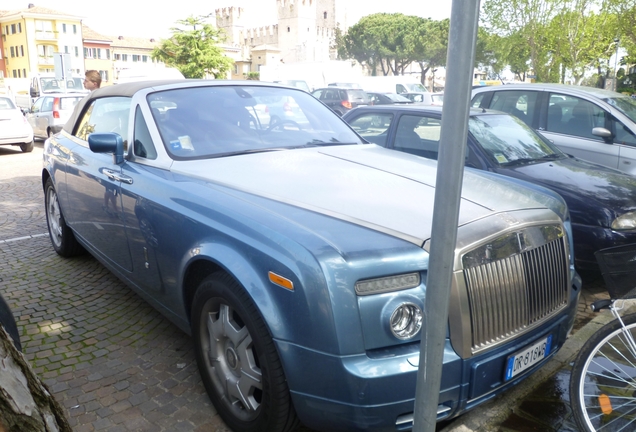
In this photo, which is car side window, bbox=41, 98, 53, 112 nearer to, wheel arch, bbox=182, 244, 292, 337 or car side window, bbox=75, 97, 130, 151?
car side window, bbox=75, 97, 130, 151

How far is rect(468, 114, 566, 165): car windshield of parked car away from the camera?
219 inches

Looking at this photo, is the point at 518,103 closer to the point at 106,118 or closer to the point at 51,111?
the point at 106,118

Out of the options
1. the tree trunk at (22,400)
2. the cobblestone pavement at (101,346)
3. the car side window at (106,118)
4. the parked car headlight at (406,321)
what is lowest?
the cobblestone pavement at (101,346)

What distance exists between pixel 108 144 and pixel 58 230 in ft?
8.13

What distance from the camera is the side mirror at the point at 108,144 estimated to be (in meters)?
3.82

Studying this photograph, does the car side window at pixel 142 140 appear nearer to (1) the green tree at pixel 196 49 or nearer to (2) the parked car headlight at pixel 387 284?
(2) the parked car headlight at pixel 387 284

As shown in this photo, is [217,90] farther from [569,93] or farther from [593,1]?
[593,1]

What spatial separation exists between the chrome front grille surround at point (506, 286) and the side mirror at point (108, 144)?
2.55 metres

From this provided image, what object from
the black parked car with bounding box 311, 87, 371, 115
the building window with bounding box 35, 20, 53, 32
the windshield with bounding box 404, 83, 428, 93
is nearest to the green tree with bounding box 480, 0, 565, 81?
the windshield with bounding box 404, 83, 428, 93

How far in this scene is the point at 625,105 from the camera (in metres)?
7.45

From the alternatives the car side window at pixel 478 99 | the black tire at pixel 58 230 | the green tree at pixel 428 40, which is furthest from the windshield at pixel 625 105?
the green tree at pixel 428 40

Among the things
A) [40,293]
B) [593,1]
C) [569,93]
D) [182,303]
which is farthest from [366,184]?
[593,1]

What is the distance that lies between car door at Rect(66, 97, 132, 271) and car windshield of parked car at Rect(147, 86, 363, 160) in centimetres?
49

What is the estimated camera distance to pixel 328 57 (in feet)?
318
